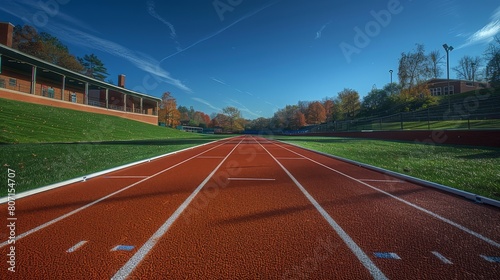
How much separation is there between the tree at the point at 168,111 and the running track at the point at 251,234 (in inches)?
3042

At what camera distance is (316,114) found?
309 ft

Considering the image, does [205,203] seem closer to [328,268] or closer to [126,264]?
[126,264]

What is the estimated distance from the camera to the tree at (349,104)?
72.5 metres

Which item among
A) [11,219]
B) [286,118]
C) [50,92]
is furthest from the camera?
[286,118]

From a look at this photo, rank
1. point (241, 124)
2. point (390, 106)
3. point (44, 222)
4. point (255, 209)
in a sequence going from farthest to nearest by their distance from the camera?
point (241, 124) → point (390, 106) → point (255, 209) → point (44, 222)

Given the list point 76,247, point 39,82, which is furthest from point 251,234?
point 39,82

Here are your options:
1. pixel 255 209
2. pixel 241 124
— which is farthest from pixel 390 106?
pixel 241 124

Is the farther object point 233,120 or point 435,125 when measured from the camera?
point 233,120

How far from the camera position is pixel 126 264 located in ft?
8.80

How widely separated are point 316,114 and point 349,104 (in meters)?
21.4

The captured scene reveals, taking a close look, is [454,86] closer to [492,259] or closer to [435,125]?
[435,125]

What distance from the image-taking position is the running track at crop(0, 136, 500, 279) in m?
2.61

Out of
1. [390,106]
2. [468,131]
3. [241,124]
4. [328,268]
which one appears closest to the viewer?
[328,268]

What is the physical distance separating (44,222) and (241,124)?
4619 inches
